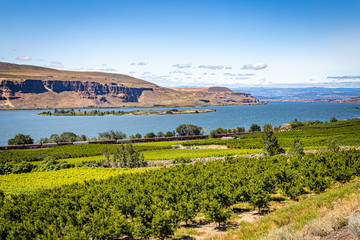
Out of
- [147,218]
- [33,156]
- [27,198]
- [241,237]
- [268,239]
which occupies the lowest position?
[33,156]

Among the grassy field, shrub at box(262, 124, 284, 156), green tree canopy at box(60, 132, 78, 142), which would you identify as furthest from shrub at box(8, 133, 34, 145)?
the grassy field

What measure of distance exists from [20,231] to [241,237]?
1628 cm

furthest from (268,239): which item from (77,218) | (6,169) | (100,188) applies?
(6,169)

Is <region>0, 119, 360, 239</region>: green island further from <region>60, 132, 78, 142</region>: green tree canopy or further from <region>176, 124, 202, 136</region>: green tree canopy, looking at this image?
<region>176, 124, 202, 136</region>: green tree canopy

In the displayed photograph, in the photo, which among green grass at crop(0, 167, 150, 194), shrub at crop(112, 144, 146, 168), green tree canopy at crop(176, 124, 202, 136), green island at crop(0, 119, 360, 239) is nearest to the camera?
green island at crop(0, 119, 360, 239)

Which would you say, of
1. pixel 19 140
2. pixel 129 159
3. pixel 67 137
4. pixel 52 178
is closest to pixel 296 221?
pixel 52 178

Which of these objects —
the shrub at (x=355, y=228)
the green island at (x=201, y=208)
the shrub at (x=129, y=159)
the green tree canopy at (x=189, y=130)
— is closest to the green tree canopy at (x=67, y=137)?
the green tree canopy at (x=189, y=130)

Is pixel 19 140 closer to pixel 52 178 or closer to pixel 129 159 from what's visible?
pixel 129 159

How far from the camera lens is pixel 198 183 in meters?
29.2

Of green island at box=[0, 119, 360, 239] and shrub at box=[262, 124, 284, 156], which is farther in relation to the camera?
shrub at box=[262, 124, 284, 156]

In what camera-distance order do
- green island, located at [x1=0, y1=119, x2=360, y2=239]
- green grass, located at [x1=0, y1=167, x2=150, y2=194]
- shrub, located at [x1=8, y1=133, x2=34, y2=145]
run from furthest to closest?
1. shrub, located at [x1=8, y1=133, x2=34, y2=145]
2. green grass, located at [x1=0, y1=167, x2=150, y2=194]
3. green island, located at [x1=0, y1=119, x2=360, y2=239]

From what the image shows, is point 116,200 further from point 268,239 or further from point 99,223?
point 268,239

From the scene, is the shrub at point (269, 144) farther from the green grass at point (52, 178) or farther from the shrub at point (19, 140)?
the shrub at point (19, 140)

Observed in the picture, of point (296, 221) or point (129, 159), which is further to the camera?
point (129, 159)
